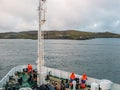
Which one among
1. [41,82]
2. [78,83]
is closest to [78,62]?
[78,83]

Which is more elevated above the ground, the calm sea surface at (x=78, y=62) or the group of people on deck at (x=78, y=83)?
the group of people on deck at (x=78, y=83)

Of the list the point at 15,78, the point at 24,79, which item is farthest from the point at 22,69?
the point at 24,79

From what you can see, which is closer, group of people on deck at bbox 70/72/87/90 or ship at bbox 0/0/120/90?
ship at bbox 0/0/120/90

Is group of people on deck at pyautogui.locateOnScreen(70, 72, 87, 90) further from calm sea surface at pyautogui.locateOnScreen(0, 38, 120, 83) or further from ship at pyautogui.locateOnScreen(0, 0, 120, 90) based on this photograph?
calm sea surface at pyautogui.locateOnScreen(0, 38, 120, 83)

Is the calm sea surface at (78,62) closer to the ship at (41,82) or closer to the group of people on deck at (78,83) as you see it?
the ship at (41,82)

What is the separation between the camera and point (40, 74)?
17.1 metres

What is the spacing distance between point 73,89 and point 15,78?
244 inches

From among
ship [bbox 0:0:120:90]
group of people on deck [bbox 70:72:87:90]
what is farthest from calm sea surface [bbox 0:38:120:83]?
group of people on deck [bbox 70:72:87:90]

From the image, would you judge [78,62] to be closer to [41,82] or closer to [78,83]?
[78,83]

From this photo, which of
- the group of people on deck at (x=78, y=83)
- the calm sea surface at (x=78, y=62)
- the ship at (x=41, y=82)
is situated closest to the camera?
the ship at (x=41, y=82)

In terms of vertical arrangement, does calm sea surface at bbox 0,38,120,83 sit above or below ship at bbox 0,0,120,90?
below

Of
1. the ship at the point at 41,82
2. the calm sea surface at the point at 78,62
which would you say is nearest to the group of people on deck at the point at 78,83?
the ship at the point at 41,82

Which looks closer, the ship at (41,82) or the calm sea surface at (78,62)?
the ship at (41,82)

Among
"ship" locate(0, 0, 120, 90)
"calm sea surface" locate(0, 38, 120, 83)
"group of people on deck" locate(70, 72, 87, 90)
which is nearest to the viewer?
"ship" locate(0, 0, 120, 90)
